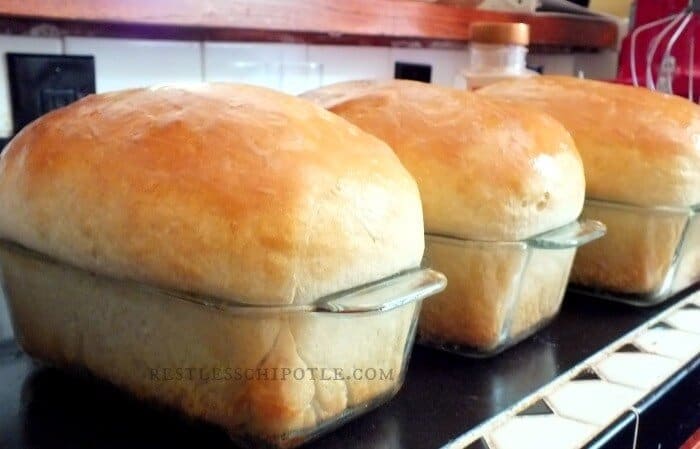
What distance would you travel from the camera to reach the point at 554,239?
63 centimetres

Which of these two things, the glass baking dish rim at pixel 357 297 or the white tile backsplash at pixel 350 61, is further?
the white tile backsplash at pixel 350 61

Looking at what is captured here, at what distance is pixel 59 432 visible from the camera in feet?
1.68

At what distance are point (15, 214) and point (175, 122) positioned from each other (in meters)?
0.14

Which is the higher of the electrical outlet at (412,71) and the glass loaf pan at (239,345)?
the electrical outlet at (412,71)

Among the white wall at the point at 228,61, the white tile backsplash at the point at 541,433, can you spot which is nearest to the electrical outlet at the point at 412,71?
the white wall at the point at 228,61

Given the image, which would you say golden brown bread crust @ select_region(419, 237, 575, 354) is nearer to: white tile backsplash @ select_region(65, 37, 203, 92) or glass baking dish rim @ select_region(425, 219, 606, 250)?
glass baking dish rim @ select_region(425, 219, 606, 250)

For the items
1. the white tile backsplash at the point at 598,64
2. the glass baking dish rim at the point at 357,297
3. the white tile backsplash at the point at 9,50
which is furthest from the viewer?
the white tile backsplash at the point at 598,64

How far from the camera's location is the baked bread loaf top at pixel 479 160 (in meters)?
0.61

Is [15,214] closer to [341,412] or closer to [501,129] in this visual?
[341,412]

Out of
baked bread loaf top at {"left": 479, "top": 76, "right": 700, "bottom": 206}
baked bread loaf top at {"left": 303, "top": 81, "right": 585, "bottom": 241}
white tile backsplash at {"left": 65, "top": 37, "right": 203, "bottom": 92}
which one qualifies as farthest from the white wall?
baked bread loaf top at {"left": 479, "top": 76, "right": 700, "bottom": 206}

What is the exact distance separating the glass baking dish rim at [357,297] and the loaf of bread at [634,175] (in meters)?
0.32

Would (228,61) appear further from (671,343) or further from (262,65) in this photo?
(671,343)

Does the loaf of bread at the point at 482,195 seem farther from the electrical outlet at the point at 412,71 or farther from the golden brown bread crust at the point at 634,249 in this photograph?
the electrical outlet at the point at 412,71

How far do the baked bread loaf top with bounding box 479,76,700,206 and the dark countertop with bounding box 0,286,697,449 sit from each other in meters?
0.16
